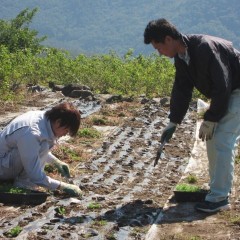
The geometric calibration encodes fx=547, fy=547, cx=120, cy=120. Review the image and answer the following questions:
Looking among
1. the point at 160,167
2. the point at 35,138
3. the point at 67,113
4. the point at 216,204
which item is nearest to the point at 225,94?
the point at 216,204

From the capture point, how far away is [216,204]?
4559 millimetres

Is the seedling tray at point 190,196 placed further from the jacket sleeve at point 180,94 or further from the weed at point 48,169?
the weed at point 48,169

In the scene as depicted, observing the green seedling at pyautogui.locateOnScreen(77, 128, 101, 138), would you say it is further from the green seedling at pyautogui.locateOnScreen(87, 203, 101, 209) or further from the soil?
the green seedling at pyautogui.locateOnScreen(87, 203, 101, 209)

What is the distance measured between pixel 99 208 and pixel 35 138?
31.7 inches

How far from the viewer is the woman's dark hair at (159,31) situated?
14.0 ft

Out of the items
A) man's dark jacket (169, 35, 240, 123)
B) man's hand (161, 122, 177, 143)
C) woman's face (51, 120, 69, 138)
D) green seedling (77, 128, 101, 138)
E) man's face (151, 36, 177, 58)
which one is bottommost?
green seedling (77, 128, 101, 138)

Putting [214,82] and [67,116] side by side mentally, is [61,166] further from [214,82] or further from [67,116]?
[214,82]

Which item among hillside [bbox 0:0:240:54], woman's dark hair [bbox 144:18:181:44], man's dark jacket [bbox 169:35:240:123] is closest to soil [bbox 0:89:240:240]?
man's dark jacket [bbox 169:35:240:123]

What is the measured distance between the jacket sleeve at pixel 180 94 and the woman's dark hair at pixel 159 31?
1.51ft

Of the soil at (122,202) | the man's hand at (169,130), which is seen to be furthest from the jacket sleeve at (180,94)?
the soil at (122,202)

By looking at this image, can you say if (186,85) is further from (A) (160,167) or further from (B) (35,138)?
(A) (160,167)

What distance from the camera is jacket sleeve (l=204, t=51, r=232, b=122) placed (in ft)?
14.1

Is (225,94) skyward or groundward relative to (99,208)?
skyward

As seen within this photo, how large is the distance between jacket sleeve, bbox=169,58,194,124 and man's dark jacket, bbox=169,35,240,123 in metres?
0.06
